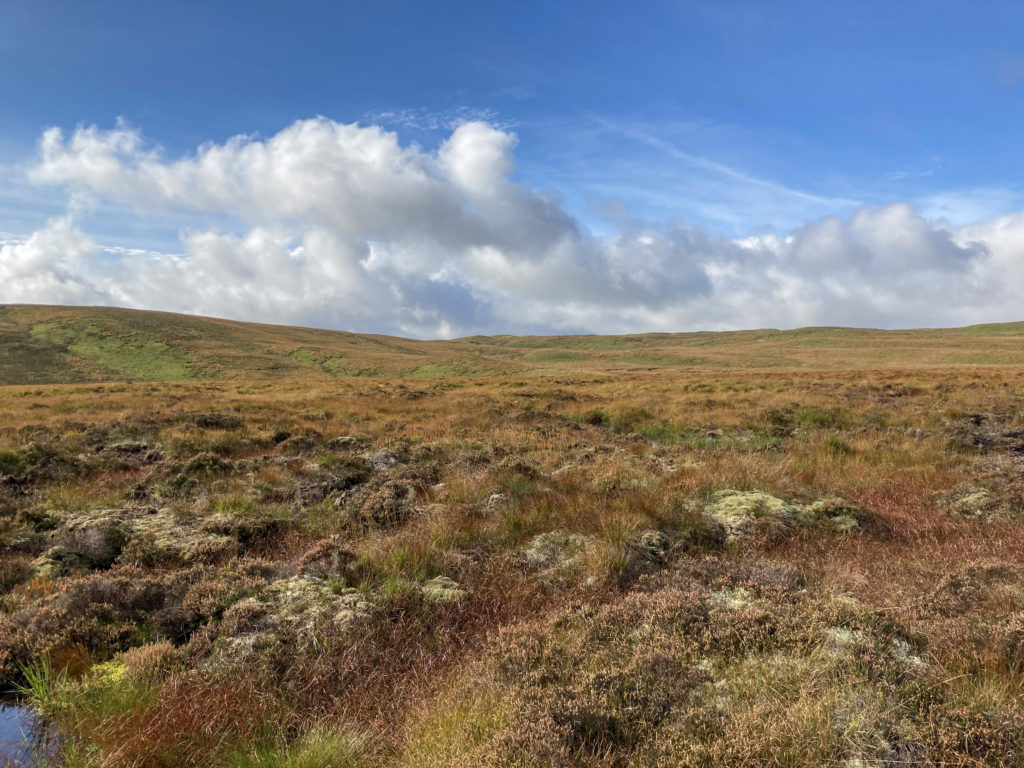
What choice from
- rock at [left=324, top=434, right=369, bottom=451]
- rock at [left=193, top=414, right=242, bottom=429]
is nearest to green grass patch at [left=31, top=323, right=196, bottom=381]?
rock at [left=193, top=414, right=242, bottom=429]

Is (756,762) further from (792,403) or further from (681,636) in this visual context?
(792,403)

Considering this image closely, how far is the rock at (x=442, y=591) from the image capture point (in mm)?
4664

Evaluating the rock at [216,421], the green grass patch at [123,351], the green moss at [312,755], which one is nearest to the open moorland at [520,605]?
the green moss at [312,755]

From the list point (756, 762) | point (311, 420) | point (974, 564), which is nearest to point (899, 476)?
point (974, 564)

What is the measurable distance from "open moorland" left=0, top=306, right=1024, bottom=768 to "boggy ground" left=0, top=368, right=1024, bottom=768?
0.08 ft

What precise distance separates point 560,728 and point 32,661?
3.90 m

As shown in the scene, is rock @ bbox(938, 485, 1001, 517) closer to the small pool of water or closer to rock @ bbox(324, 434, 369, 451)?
the small pool of water

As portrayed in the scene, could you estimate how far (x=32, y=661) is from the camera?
12.3 feet

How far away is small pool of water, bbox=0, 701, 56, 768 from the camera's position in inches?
114


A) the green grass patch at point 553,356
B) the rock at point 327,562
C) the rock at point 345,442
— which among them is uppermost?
the green grass patch at point 553,356

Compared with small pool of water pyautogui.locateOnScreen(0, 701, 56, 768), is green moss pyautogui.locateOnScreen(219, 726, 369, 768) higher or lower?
higher

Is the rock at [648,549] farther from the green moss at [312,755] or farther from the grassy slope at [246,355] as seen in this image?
the grassy slope at [246,355]

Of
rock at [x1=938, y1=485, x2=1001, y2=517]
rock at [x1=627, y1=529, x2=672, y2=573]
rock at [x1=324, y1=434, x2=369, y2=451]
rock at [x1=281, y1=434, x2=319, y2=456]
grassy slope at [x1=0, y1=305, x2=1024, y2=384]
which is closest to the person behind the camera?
rock at [x1=627, y1=529, x2=672, y2=573]

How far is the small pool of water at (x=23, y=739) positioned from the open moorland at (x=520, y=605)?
97mm
